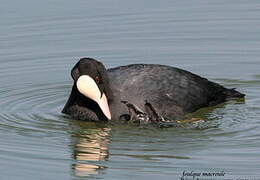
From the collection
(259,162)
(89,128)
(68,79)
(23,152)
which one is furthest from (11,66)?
(259,162)

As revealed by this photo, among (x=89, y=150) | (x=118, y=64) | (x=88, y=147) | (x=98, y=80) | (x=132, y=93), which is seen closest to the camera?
(x=89, y=150)

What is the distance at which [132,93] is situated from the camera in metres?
11.8

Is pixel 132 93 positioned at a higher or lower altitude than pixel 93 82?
lower

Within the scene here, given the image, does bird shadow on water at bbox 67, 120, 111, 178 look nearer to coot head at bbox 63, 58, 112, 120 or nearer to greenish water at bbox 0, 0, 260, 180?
greenish water at bbox 0, 0, 260, 180

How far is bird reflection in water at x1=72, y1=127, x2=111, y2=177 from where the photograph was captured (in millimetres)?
Result: 9938

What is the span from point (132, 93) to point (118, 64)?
7.72ft

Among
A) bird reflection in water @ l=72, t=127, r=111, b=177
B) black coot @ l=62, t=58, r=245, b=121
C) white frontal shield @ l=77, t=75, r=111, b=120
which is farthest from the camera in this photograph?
black coot @ l=62, t=58, r=245, b=121

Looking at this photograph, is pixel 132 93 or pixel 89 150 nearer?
pixel 89 150

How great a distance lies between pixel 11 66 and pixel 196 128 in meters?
3.80

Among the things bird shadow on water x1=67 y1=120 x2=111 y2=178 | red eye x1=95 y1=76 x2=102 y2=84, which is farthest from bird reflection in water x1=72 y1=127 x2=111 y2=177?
red eye x1=95 y1=76 x2=102 y2=84

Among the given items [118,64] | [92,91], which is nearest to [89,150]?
[92,91]

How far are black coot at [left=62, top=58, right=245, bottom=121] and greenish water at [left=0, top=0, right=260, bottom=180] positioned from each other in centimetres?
20

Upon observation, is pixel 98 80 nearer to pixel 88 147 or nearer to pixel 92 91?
pixel 92 91

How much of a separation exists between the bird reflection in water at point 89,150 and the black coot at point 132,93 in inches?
12.5
